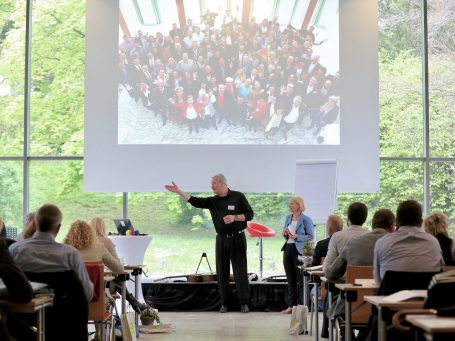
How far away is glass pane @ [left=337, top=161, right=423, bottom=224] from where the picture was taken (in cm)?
1213

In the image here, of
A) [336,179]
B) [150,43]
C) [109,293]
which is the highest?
[150,43]

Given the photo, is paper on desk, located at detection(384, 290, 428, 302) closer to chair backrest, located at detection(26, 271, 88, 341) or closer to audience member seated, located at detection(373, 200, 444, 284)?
audience member seated, located at detection(373, 200, 444, 284)

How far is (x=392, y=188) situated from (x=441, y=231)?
586 centimetres

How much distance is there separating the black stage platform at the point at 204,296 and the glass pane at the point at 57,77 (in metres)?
2.93

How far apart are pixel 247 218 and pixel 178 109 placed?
7.77ft

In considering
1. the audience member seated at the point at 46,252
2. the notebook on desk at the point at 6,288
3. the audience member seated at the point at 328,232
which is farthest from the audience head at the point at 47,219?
the audience member seated at the point at 328,232

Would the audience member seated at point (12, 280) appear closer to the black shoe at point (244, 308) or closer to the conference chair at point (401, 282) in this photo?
the conference chair at point (401, 282)

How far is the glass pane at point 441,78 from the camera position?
12391 millimetres

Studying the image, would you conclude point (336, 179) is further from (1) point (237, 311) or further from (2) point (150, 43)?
(2) point (150, 43)

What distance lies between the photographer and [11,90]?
40.4ft

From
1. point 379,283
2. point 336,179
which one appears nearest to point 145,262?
A: point 336,179

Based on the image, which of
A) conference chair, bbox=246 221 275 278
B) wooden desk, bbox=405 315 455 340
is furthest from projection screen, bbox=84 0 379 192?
wooden desk, bbox=405 315 455 340

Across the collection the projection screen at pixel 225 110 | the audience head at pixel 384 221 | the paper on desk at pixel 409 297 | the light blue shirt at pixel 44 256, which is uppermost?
the projection screen at pixel 225 110

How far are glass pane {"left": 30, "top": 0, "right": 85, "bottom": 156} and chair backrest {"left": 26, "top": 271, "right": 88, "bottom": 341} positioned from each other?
713 centimetres
